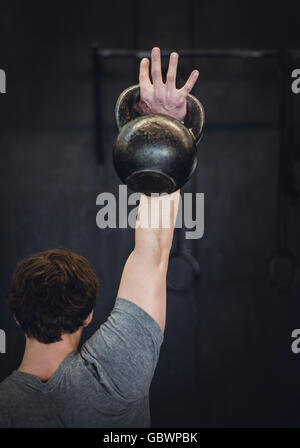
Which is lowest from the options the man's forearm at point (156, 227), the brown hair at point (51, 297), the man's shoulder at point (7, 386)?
the man's shoulder at point (7, 386)

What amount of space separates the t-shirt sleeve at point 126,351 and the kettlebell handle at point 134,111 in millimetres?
413

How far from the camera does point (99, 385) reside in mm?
776

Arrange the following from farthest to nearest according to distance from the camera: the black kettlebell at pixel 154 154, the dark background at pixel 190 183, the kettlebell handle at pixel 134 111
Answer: the dark background at pixel 190 183, the kettlebell handle at pixel 134 111, the black kettlebell at pixel 154 154

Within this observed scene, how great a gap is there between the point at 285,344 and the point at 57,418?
1.63 metres

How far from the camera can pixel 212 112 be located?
202cm

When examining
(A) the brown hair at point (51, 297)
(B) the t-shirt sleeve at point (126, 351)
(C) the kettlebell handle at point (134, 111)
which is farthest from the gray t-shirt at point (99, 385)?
(C) the kettlebell handle at point (134, 111)

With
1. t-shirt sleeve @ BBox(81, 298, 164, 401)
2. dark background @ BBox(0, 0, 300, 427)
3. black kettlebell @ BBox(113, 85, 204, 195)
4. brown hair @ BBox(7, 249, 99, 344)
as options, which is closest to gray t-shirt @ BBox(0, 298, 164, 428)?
t-shirt sleeve @ BBox(81, 298, 164, 401)

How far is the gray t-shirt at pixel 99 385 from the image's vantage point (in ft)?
2.53

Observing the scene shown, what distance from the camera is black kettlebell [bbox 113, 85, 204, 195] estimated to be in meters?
0.75

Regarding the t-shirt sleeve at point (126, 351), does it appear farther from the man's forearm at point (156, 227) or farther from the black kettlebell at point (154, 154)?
the black kettlebell at point (154, 154)

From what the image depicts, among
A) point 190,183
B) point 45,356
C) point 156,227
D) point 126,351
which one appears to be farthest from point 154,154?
point 190,183

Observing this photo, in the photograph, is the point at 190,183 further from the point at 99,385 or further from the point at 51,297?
the point at 99,385

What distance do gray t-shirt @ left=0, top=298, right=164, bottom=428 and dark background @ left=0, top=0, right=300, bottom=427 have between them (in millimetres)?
1254

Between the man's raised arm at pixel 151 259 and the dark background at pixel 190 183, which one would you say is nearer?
the man's raised arm at pixel 151 259
